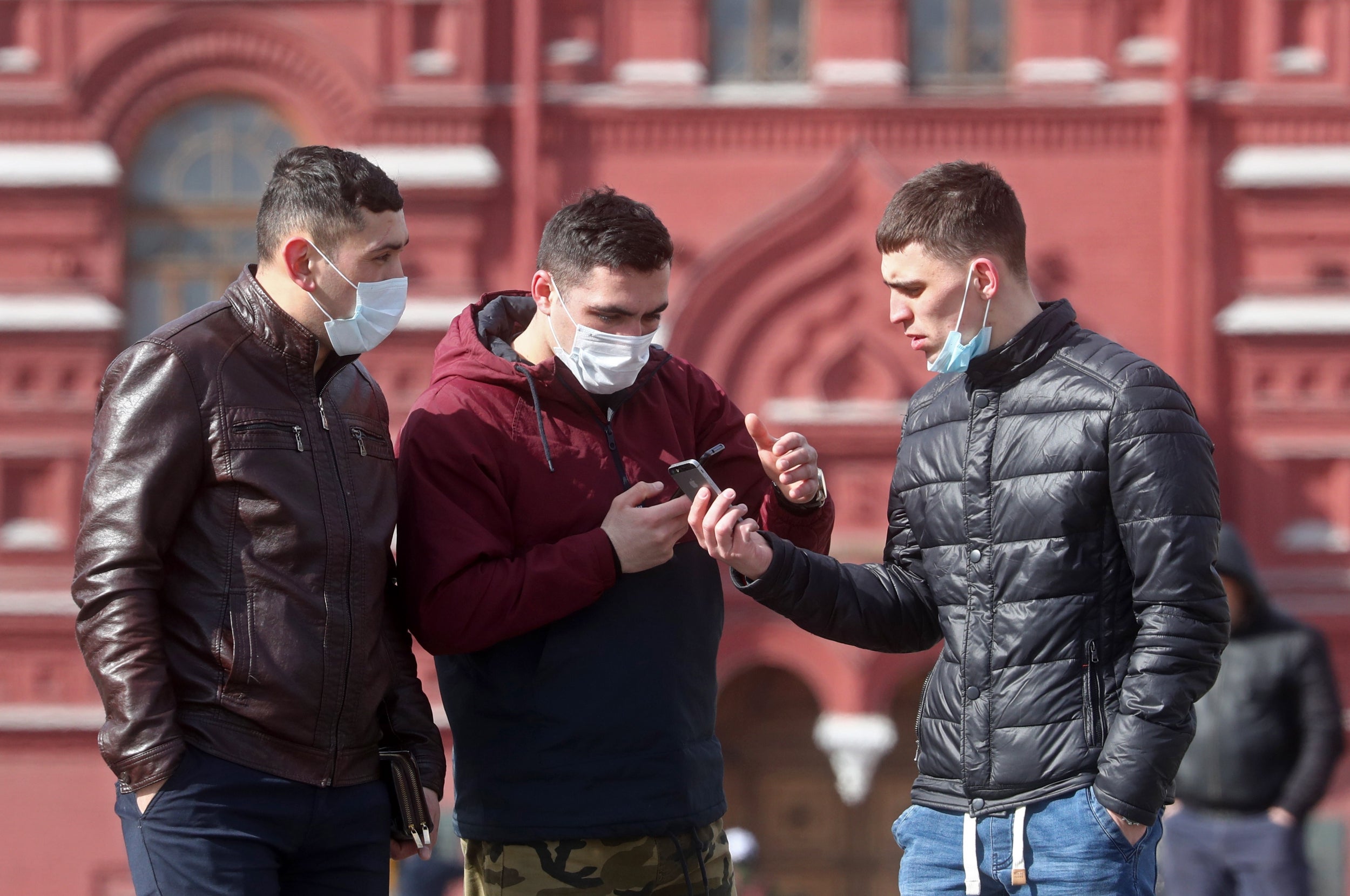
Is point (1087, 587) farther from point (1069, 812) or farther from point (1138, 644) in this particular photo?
point (1069, 812)

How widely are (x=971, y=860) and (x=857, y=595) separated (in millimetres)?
549

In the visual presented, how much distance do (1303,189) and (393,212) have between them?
26.1 feet

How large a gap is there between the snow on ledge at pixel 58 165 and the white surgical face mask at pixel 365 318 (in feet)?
23.8

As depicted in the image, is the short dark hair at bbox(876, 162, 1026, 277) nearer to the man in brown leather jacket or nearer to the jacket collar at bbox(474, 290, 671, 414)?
the jacket collar at bbox(474, 290, 671, 414)

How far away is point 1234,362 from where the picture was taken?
972 cm

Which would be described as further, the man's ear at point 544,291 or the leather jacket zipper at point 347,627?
the man's ear at point 544,291

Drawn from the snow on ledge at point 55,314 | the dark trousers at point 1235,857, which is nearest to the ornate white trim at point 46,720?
the snow on ledge at point 55,314

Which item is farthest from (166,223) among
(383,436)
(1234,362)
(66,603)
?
(383,436)

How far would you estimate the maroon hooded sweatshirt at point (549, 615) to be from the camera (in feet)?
9.99

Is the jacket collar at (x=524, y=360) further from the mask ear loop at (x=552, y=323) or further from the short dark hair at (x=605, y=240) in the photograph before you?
the short dark hair at (x=605, y=240)

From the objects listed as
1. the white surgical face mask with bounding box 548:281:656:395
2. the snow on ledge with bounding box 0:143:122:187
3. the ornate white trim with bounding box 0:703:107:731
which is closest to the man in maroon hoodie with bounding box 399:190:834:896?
the white surgical face mask with bounding box 548:281:656:395

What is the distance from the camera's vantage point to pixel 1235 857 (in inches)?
225

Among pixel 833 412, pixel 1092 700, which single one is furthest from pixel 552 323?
pixel 833 412

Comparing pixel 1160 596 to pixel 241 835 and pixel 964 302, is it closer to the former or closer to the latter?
pixel 964 302
